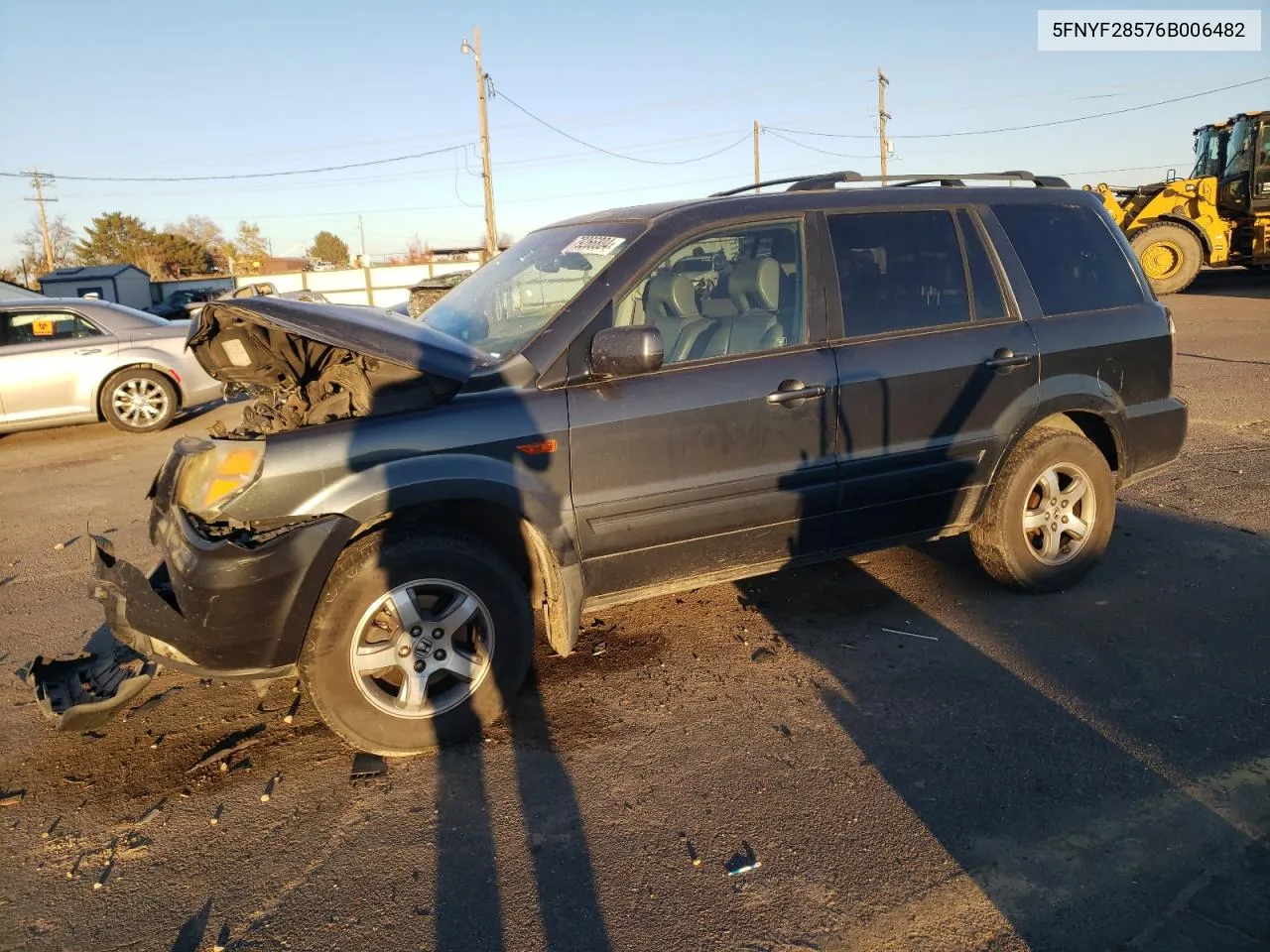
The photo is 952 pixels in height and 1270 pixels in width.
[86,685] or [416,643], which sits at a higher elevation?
[416,643]

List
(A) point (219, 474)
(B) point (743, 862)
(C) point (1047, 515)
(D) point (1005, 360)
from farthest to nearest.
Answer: (C) point (1047, 515), (D) point (1005, 360), (A) point (219, 474), (B) point (743, 862)

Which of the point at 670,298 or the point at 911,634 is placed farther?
the point at 911,634

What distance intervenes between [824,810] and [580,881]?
2.69ft

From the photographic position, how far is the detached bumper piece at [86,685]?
3.23 metres

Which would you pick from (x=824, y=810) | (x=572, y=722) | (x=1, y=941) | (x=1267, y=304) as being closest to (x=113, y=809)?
(x=1, y=941)

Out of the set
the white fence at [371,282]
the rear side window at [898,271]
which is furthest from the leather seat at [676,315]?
the white fence at [371,282]

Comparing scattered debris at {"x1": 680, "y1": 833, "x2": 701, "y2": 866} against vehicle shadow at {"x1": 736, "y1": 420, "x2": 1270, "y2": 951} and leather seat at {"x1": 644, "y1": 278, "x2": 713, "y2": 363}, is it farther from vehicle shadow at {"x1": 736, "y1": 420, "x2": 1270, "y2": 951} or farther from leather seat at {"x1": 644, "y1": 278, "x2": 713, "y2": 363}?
leather seat at {"x1": 644, "y1": 278, "x2": 713, "y2": 363}

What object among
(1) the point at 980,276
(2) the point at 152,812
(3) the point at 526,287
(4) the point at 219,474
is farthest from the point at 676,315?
(2) the point at 152,812

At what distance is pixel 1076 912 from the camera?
2377 millimetres

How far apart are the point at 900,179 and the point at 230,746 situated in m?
3.94

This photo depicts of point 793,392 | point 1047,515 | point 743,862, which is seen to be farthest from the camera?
point 1047,515

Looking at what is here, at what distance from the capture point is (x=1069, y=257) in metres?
4.43

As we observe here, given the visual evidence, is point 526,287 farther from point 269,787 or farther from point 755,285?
point 269,787

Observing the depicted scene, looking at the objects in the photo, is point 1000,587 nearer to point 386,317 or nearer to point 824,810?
point 824,810
